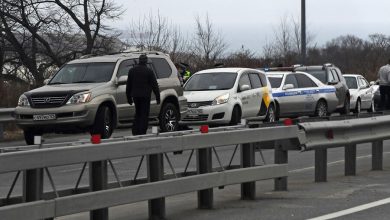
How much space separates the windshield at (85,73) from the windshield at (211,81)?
3685 mm

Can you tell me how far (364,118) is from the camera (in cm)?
1127

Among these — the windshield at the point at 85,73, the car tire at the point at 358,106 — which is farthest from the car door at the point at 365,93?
the windshield at the point at 85,73

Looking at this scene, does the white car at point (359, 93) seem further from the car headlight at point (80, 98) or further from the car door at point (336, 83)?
the car headlight at point (80, 98)

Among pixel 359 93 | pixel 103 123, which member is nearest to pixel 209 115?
pixel 103 123

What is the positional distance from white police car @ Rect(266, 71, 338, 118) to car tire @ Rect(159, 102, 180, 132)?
5.52 metres

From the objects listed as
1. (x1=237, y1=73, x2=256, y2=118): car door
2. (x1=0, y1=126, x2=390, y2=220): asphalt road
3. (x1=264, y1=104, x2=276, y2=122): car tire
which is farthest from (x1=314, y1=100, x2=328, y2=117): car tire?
(x1=0, y1=126, x2=390, y2=220): asphalt road

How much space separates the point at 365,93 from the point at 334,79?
5586 mm

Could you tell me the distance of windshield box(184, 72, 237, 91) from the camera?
19547 mm

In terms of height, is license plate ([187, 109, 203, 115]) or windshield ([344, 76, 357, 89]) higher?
windshield ([344, 76, 357, 89])

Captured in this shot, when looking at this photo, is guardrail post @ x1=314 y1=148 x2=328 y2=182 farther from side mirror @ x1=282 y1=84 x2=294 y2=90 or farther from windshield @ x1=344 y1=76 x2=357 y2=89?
Result: windshield @ x1=344 y1=76 x2=357 y2=89

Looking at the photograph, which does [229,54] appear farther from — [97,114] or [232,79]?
[97,114]

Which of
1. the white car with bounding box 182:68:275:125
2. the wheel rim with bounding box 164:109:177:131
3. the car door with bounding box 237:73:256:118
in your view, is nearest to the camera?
the wheel rim with bounding box 164:109:177:131

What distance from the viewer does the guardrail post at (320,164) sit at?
1051 centimetres

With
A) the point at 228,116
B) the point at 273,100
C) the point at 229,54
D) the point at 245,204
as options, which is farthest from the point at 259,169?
the point at 229,54
